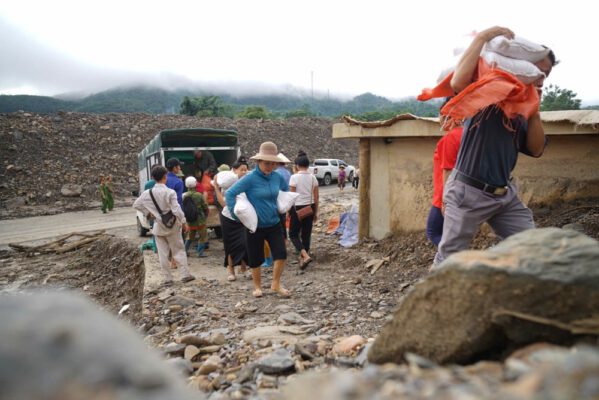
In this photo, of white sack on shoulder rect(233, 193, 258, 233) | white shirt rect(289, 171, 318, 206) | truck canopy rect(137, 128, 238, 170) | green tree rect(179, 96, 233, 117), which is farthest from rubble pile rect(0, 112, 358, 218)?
white sack on shoulder rect(233, 193, 258, 233)

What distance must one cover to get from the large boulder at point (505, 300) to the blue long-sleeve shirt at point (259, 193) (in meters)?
3.37

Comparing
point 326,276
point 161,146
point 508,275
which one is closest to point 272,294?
point 326,276

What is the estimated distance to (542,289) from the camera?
63.3 inches

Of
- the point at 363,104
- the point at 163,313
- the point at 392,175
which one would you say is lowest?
the point at 163,313

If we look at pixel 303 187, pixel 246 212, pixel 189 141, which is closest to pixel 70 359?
pixel 246 212

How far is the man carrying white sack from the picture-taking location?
2564 mm

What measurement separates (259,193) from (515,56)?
3.19 metres

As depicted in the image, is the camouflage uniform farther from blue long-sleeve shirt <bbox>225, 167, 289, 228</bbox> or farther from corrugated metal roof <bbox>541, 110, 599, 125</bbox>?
corrugated metal roof <bbox>541, 110, 599, 125</bbox>

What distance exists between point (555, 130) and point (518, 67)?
2556 mm

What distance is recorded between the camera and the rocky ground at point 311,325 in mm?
1178

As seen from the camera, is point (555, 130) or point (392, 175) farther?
point (392, 175)

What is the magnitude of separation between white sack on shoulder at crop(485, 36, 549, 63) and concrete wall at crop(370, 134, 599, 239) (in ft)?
9.38

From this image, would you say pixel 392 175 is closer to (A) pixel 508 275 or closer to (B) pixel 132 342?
(A) pixel 508 275

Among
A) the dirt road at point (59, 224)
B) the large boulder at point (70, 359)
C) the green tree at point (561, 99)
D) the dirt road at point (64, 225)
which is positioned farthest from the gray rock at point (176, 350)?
the green tree at point (561, 99)
